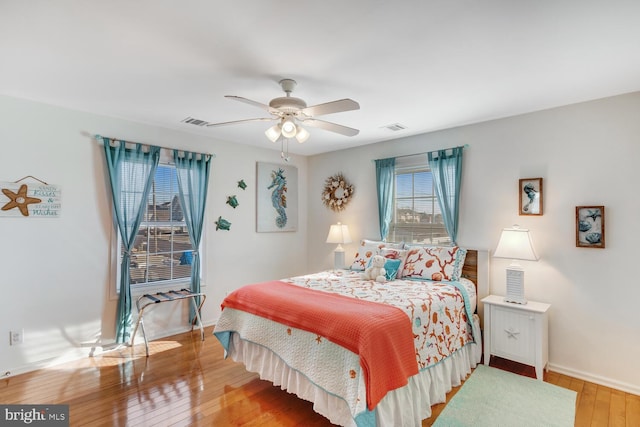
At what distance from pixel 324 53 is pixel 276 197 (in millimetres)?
3108

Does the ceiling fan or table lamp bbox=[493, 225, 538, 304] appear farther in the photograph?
table lamp bbox=[493, 225, 538, 304]

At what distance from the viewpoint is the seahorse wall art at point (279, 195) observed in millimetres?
4988

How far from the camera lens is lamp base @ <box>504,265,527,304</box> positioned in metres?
2.99

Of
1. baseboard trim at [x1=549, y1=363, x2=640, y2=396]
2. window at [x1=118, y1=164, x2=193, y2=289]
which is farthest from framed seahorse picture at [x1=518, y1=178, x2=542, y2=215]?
window at [x1=118, y1=164, x2=193, y2=289]

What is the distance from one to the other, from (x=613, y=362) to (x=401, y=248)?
6.83ft

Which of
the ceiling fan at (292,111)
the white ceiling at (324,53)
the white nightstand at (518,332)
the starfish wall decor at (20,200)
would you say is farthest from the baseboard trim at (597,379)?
the starfish wall decor at (20,200)

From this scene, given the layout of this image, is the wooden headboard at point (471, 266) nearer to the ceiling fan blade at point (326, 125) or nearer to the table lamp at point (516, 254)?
Answer: the table lamp at point (516, 254)

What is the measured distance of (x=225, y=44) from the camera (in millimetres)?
1997

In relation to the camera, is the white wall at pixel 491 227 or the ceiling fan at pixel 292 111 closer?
the ceiling fan at pixel 292 111

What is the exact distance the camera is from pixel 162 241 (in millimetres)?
3900

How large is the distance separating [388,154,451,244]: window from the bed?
0.53 meters

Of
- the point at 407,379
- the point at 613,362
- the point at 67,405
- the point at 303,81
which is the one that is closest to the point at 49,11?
the point at 303,81

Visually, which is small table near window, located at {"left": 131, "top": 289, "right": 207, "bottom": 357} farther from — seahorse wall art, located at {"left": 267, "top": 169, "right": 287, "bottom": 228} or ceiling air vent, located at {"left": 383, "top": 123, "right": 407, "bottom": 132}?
ceiling air vent, located at {"left": 383, "top": 123, "right": 407, "bottom": 132}

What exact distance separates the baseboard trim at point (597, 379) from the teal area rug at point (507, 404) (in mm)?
364
